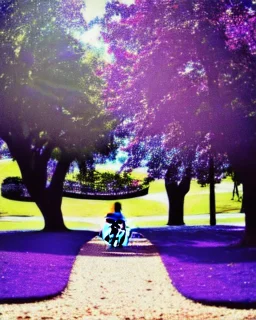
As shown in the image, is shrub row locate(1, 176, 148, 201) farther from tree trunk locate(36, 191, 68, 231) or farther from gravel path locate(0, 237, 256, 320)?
gravel path locate(0, 237, 256, 320)

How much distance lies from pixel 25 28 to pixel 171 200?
2106 centimetres

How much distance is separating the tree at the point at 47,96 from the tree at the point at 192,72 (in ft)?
26.2

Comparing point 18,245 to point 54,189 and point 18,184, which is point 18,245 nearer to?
point 54,189

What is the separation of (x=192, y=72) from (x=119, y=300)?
1249 centimetres

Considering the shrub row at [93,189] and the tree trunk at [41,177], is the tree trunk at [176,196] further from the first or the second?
the shrub row at [93,189]

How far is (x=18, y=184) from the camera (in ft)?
239

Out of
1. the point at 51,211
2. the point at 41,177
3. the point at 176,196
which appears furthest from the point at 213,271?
the point at 176,196

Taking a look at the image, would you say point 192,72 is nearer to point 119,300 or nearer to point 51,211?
point 119,300

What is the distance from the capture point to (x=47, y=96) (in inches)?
1239

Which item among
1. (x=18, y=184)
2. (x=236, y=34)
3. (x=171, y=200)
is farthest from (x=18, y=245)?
(x=18, y=184)

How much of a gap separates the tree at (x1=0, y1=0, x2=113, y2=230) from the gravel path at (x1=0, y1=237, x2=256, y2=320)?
50.2ft

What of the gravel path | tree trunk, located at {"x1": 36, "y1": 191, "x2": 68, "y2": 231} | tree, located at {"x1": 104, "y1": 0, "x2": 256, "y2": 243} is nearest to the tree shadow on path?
the gravel path

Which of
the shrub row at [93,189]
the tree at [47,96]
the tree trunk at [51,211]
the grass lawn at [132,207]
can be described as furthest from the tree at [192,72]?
the shrub row at [93,189]

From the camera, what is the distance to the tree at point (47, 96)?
29.0 metres
